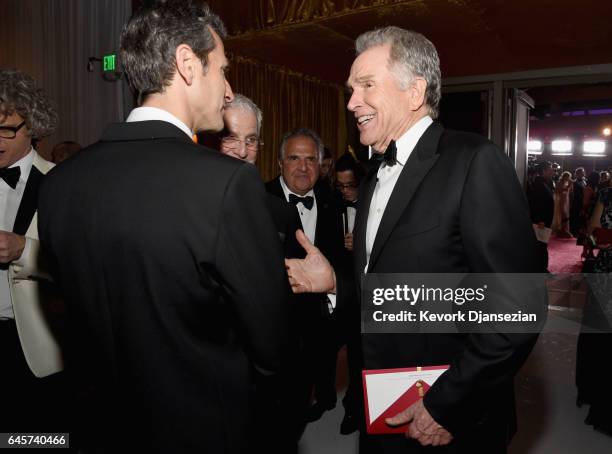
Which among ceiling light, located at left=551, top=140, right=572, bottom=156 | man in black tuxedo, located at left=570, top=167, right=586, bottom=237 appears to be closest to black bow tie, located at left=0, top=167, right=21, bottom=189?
man in black tuxedo, located at left=570, top=167, right=586, bottom=237

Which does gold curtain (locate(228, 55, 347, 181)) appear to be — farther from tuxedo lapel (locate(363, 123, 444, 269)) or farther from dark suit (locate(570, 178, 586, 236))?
dark suit (locate(570, 178, 586, 236))

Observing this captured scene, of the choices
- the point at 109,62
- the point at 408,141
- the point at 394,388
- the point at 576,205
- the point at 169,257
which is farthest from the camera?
the point at 576,205

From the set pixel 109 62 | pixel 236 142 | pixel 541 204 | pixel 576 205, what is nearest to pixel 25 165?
pixel 236 142

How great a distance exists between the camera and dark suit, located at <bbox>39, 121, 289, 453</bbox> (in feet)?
3.04

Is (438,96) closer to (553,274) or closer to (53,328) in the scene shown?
(53,328)

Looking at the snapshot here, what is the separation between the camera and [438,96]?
1.64 m

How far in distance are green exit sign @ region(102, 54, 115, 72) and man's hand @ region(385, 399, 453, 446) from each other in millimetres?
4729

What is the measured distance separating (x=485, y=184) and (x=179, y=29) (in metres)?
0.87

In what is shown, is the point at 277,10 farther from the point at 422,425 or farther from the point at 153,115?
the point at 422,425

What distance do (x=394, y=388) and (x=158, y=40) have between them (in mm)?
1098

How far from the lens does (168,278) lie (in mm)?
943

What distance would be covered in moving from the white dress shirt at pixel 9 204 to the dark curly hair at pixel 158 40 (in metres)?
1.19

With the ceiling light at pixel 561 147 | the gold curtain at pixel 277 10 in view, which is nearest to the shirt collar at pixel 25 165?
the gold curtain at pixel 277 10

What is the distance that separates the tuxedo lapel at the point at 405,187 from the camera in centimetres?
139
